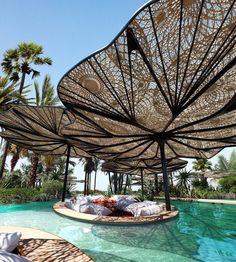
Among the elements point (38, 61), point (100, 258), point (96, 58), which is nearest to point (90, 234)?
point (100, 258)

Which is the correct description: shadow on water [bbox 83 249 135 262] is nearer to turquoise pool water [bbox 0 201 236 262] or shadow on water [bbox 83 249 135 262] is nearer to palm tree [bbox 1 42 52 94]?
A: turquoise pool water [bbox 0 201 236 262]

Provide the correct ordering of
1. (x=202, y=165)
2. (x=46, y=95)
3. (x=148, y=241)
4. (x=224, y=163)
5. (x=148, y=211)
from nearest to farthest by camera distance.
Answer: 1. (x=148, y=241)
2. (x=148, y=211)
3. (x=46, y=95)
4. (x=202, y=165)
5. (x=224, y=163)

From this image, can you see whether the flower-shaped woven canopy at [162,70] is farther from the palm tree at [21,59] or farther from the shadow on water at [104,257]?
the palm tree at [21,59]

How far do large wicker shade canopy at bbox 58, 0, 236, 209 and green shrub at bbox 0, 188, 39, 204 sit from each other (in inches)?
473

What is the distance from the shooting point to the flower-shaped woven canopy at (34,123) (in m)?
11.1

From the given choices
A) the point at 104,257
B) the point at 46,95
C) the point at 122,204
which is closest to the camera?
the point at 104,257

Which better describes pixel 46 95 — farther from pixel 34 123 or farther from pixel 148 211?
pixel 148 211

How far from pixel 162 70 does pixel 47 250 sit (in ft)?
22.8

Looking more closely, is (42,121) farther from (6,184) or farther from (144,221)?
(6,184)

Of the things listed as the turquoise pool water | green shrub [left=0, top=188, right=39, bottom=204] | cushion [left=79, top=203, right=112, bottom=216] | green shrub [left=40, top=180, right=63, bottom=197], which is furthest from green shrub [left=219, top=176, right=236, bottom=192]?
green shrub [left=0, top=188, right=39, bottom=204]

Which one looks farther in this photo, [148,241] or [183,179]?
[183,179]

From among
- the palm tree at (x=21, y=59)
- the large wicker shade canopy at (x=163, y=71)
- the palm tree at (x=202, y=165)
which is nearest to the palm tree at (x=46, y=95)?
the palm tree at (x=21, y=59)

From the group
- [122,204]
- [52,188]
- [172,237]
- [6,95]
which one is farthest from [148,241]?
[52,188]

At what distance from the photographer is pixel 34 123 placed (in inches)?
509
